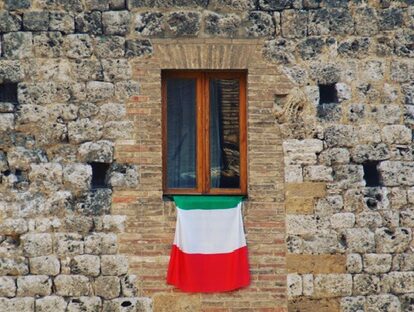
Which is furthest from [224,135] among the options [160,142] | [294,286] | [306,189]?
[294,286]

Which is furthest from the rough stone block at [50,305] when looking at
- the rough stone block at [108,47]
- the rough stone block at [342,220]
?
the rough stone block at [342,220]

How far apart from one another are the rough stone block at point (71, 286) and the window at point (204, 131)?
126 cm

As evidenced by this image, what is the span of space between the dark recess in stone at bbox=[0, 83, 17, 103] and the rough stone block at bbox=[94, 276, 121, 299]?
1.99 m

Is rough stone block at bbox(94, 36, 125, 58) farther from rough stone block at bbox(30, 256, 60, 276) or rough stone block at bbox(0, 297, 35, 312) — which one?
rough stone block at bbox(0, 297, 35, 312)

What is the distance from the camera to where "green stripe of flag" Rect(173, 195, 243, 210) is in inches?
287

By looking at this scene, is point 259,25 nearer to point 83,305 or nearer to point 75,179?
point 75,179

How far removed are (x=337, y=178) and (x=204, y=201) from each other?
1354 millimetres

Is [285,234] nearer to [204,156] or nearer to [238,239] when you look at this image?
[238,239]

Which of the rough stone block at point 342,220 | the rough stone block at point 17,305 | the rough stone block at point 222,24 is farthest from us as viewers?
the rough stone block at point 222,24

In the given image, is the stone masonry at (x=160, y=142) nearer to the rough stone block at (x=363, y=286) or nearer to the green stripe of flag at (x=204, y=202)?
the rough stone block at (x=363, y=286)

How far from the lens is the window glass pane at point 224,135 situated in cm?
755

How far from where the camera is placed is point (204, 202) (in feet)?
23.9

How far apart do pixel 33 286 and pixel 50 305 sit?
0.25 metres

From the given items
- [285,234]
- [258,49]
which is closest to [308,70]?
[258,49]
